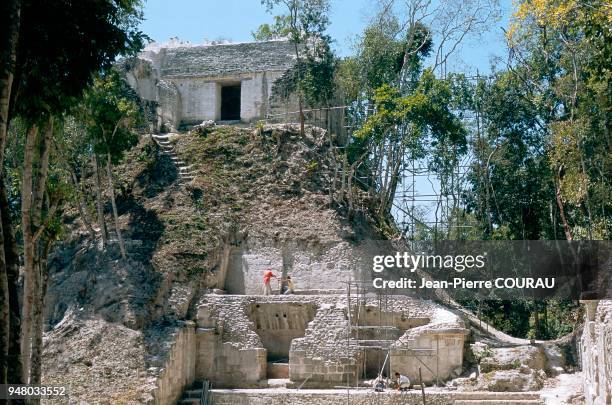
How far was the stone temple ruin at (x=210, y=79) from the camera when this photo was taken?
33781 millimetres

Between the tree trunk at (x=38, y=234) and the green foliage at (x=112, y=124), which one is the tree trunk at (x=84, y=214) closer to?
the green foliage at (x=112, y=124)

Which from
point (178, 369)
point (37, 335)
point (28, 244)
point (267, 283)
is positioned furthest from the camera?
point (267, 283)

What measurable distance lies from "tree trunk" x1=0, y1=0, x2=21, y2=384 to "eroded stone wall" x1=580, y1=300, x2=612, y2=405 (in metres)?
10.1

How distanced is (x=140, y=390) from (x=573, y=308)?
49.5 ft

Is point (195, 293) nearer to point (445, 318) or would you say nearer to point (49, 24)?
point (445, 318)

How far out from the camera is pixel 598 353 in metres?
A: 18.8

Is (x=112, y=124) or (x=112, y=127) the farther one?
(x=112, y=127)

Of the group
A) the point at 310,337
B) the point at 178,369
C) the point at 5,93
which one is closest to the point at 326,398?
the point at 310,337

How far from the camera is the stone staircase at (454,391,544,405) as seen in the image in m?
22.2

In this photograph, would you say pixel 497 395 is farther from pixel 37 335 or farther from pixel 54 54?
pixel 54 54

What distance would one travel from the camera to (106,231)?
1112 inches

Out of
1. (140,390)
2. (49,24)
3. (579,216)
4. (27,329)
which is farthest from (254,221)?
(49,24)

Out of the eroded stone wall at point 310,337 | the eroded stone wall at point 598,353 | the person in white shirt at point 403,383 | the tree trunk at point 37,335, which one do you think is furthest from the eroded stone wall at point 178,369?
the eroded stone wall at point 598,353

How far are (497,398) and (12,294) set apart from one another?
42.8ft
